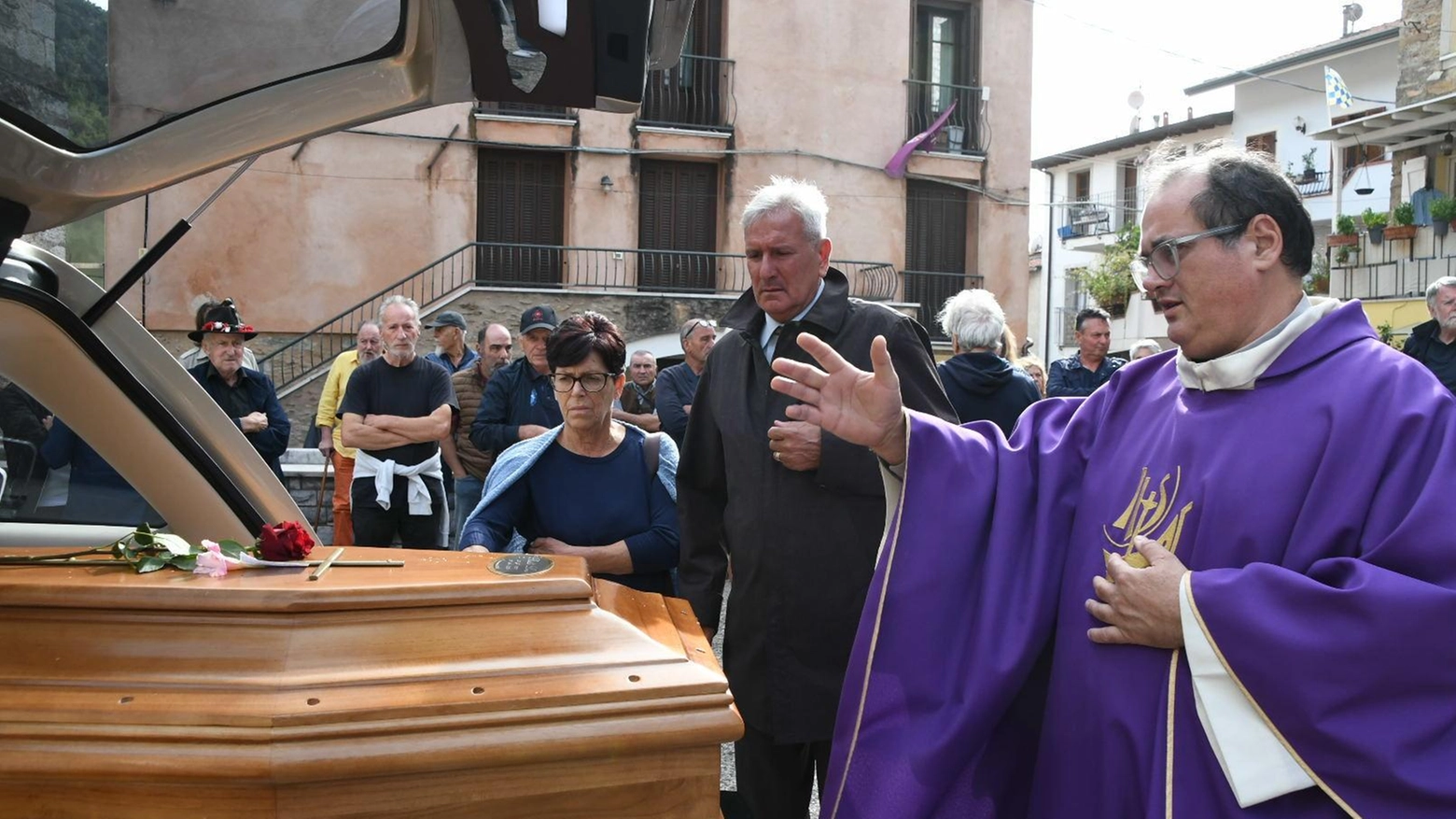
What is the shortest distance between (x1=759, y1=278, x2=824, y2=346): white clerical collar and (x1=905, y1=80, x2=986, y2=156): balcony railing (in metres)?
17.9

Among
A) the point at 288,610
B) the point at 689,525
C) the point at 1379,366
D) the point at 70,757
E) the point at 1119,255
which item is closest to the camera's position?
the point at 70,757

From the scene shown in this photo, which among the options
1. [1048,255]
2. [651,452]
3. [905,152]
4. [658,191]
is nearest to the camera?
[651,452]

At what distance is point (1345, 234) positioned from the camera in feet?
77.5

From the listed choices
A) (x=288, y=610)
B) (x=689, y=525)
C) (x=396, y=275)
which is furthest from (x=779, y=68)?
(x=288, y=610)

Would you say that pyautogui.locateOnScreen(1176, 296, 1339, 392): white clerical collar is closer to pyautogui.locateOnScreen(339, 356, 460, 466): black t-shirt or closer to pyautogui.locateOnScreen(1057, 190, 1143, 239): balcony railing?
pyautogui.locateOnScreen(339, 356, 460, 466): black t-shirt

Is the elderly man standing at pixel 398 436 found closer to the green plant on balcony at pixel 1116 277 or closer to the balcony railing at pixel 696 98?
the balcony railing at pixel 696 98

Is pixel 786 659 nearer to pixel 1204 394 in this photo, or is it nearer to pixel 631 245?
pixel 1204 394

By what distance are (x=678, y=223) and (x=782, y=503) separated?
16.4 m

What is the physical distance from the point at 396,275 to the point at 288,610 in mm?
16172

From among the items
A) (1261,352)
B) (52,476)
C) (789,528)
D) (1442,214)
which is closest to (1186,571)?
(1261,352)

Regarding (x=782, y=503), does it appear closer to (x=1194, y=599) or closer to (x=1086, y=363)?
(x=1194, y=599)

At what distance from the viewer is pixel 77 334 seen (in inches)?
88.6

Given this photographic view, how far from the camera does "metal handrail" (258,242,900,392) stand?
16.7 metres

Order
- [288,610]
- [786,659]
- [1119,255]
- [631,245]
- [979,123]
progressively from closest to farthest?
[288,610] < [786,659] < [631,245] < [979,123] < [1119,255]
